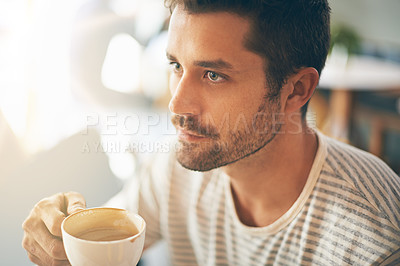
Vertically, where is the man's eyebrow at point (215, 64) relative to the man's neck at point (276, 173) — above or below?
above

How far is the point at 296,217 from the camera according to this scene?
0.97 meters

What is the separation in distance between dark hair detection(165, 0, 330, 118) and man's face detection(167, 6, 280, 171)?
0.02 m

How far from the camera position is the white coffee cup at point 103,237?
580mm

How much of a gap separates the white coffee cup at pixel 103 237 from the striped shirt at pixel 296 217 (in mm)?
464

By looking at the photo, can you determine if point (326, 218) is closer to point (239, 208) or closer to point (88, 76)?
point (239, 208)

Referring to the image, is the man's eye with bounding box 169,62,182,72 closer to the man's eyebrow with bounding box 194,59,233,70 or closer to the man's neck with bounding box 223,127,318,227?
the man's eyebrow with bounding box 194,59,233,70

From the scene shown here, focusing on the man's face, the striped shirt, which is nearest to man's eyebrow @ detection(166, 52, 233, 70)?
the man's face

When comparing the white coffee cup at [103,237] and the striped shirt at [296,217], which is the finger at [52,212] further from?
the striped shirt at [296,217]

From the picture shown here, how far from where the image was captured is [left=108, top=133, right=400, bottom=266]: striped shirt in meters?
0.87

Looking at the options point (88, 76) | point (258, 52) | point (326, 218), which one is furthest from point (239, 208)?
point (88, 76)

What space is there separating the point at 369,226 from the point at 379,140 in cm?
240

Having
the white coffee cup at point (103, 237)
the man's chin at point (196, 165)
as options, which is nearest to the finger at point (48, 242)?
the white coffee cup at point (103, 237)

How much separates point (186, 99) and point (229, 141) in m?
0.18

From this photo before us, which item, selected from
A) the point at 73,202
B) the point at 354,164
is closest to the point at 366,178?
the point at 354,164
